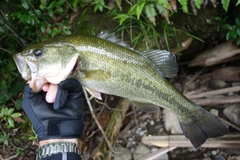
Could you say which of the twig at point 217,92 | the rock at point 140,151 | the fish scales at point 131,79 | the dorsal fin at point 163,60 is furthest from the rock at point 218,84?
the dorsal fin at point 163,60

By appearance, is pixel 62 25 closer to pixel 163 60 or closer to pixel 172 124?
pixel 163 60

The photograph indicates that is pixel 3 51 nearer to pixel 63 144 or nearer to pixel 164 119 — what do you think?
pixel 63 144

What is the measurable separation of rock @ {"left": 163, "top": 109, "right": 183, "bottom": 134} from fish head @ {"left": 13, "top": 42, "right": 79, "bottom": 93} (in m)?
2.16

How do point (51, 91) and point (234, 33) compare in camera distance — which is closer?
point (51, 91)

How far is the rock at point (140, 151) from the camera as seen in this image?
165 inches

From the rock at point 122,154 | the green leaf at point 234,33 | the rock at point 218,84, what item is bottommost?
the rock at point 122,154

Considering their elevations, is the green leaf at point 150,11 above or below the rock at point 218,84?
above

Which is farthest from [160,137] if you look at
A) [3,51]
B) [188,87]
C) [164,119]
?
[3,51]

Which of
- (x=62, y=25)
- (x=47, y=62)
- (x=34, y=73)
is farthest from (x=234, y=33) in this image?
(x=34, y=73)

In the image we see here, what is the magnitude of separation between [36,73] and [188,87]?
9.13 ft

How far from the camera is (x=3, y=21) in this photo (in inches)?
141

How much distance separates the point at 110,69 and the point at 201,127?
1.14 metres

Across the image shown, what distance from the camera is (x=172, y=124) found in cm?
430

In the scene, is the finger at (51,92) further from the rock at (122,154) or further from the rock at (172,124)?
the rock at (172,124)
